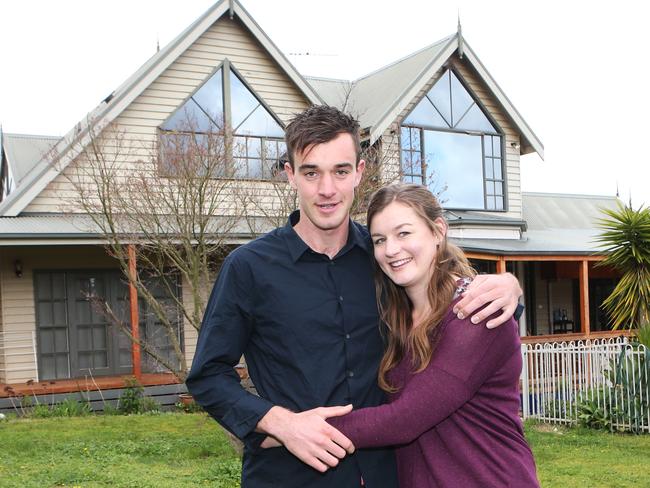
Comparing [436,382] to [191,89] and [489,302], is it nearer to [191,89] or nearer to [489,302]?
[489,302]

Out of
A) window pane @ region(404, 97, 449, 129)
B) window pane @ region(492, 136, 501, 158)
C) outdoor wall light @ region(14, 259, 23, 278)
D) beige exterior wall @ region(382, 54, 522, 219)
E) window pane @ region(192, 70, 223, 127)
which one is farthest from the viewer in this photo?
window pane @ region(492, 136, 501, 158)

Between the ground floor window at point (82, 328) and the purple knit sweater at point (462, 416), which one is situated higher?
the purple knit sweater at point (462, 416)

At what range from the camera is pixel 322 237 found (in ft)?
9.16

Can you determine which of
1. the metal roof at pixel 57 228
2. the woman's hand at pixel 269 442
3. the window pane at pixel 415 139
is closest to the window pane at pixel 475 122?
the window pane at pixel 415 139

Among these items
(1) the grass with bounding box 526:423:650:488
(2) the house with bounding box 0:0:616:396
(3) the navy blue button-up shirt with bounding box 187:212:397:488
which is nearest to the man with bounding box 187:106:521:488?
→ (3) the navy blue button-up shirt with bounding box 187:212:397:488

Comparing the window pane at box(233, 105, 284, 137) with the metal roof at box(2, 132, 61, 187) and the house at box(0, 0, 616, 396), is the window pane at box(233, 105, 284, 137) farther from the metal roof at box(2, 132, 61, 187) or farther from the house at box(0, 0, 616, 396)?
the metal roof at box(2, 132, 61, 187)

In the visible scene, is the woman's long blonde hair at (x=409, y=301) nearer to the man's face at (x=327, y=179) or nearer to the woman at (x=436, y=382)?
the woman at (x=436, y=382)

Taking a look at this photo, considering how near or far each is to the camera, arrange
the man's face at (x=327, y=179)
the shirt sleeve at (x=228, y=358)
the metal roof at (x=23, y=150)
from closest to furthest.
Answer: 1. the shirt sleeve at (x=228, y=358)
2. the man's face at (x=327, y=179)
3. the metal roof at (x=23, y=150)

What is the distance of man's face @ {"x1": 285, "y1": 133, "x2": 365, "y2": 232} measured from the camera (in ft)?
8.76

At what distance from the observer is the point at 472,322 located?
240cm

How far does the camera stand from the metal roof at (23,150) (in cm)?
1617

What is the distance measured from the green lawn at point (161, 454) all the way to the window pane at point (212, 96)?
6178 mm

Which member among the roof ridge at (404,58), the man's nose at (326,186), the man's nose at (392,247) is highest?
the roof ridge at (404,58)

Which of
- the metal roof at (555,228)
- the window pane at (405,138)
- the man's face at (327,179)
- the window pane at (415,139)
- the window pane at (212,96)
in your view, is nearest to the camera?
the man's face at (327,179)
